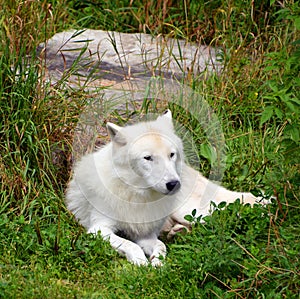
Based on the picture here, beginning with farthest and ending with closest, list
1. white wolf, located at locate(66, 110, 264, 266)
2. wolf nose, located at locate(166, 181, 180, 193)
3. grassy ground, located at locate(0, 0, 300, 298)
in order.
→ white wolf, located at locate(66, 110, 264, 266) → wolf nose, located at locate(166, 181, 180, 193) → grassy ground, located at locate(0, 0, 300, 298)

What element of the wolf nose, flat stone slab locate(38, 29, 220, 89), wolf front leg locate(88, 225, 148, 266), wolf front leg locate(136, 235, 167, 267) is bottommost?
wolf front leg locate(136, 235, 167, 267)

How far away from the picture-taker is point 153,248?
6070 mm

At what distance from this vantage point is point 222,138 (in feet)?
23.8

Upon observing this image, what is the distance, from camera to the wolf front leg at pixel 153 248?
5777 mm

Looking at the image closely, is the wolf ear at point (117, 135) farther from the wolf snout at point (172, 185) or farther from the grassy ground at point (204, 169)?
the grassy ground at point (204, 169)

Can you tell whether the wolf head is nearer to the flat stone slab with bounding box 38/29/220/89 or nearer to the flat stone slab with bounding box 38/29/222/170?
the flat stone slab with bounding box 38/29/222/170

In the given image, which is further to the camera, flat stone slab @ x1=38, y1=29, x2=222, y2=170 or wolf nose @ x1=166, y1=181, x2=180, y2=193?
flat stone slab @ x1=38, y1=29, x2=222, y2=170

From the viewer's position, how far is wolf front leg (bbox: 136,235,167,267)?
5777mm

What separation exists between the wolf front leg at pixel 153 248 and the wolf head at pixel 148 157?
46 cm

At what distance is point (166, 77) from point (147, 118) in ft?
3.02

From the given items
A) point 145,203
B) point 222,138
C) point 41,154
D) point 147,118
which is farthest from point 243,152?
point 41,154

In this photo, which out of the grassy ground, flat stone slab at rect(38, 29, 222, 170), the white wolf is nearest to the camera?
the grassy ground

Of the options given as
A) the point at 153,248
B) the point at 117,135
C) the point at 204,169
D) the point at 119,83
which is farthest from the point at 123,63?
the point at 153,248

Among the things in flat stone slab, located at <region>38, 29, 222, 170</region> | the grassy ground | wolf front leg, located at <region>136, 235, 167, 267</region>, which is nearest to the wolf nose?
the grassy ground
